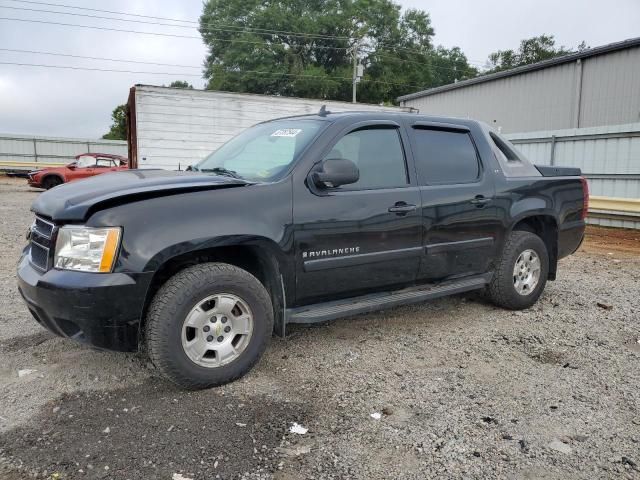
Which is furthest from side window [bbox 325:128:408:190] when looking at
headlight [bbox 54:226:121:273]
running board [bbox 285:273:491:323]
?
headlight [bbox 54:226:121:273]

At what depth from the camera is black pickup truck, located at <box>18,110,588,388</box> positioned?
3.06 metres

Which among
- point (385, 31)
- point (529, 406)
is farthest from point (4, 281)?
point (385, 31)

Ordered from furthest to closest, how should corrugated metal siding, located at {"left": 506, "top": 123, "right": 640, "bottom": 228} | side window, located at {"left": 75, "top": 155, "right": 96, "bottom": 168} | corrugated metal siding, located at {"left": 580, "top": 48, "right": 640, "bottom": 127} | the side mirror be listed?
side window, located at {"left": 75, "top": 155, "right": 96, "bottom": 168}
corrugated metal siding, located at {"left": 580, "top": 48, "right": 640, "bottom": 127}
corrugated metal siding, located at {"left": 506, "top": 123, "right": 640, "bottom": 228}
the side mirror

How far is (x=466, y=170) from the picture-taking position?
4.74 m

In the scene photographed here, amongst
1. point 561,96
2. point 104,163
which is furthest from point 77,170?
point 561,96

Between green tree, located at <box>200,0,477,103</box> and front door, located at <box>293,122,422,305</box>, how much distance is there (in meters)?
45.0

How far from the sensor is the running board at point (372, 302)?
12.0 ft

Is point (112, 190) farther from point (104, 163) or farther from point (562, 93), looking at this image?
point (562, 93)

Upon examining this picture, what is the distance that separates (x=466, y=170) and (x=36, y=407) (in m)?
3.79

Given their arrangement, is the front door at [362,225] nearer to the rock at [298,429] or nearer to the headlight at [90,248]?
the rock at [298,429]

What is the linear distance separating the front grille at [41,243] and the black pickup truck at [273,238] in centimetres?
1

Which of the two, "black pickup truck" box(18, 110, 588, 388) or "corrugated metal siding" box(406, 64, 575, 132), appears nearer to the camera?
"black pickup truck" box(18, 110, 588, 388)

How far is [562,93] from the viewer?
20.1 meters

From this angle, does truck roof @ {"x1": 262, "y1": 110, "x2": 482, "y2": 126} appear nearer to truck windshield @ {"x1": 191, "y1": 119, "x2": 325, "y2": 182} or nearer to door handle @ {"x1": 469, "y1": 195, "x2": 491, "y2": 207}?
truck windshield @ {"x1": 191, "y1": 119, "x2": 325, "y2": 182}
